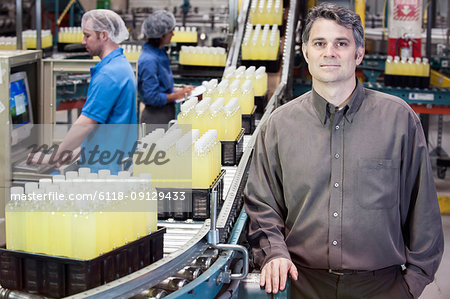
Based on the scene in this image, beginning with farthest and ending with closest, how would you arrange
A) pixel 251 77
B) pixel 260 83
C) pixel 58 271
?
pixel 260 83, pixel 251 77, pixel 58 271

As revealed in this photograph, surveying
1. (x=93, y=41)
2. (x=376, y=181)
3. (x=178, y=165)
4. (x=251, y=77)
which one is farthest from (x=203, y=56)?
(x=376, y=181)

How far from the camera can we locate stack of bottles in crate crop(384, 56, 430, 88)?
283 inches

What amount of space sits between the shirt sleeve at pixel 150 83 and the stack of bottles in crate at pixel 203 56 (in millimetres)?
1744

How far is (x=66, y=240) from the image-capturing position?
198 centimetres

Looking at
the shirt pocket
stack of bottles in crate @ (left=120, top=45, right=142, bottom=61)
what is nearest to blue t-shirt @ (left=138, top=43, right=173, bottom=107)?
stack of bottles in crate @ (left=120, top=45, right=142, bottom=61)

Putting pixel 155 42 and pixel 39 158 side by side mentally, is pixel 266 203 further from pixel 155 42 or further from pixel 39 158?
pixel 155 42

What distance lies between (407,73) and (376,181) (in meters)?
5.26

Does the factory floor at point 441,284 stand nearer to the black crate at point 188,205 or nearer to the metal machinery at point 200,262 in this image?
the metal machinery at point 200,262

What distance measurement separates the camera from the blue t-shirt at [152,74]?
18.4 feet

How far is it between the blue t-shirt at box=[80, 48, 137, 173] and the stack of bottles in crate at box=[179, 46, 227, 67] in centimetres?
329

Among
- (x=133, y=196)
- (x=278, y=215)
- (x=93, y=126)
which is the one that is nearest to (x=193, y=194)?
(x=278, y=215)

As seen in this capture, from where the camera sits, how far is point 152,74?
18.4 ft

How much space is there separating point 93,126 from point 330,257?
1.97m

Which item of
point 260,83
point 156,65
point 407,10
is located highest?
point 407,10
